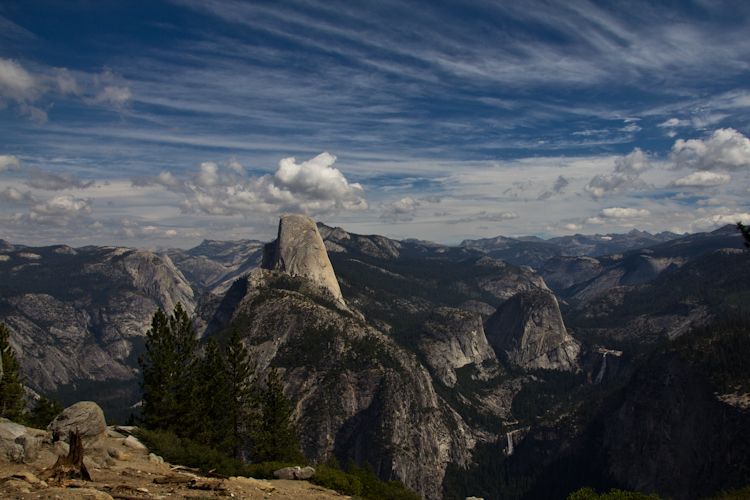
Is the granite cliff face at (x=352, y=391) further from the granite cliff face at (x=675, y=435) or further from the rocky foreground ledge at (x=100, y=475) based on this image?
the rocky foreground ledge at (x=100, y=475)

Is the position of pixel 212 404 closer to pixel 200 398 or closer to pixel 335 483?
pixel 200 398

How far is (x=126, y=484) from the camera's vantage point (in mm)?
19297

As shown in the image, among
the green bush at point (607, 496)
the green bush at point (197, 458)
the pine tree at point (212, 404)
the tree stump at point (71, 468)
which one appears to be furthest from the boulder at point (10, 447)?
the green bush at point (607, 496)

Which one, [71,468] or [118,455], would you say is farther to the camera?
[118,455]

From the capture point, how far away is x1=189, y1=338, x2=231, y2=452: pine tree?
4075 centimetres

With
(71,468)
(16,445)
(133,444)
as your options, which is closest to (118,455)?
(133,444)

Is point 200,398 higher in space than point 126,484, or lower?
lower

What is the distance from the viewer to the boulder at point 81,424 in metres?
23.6

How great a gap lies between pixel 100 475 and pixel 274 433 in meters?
30.9

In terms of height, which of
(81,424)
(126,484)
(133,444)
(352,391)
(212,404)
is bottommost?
(352,391)

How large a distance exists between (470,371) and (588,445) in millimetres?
75791

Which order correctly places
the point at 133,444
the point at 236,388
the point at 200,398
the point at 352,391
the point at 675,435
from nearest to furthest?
the point at 133,444
the point at 200,398
the point at 236,388
the point at 675,435
the point at 352,391

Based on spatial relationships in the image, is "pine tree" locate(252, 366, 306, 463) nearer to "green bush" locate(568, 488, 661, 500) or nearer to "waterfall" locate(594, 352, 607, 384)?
"green bush" locate(568, 488, 661, 500)

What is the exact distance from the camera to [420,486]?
116875 millimetres
